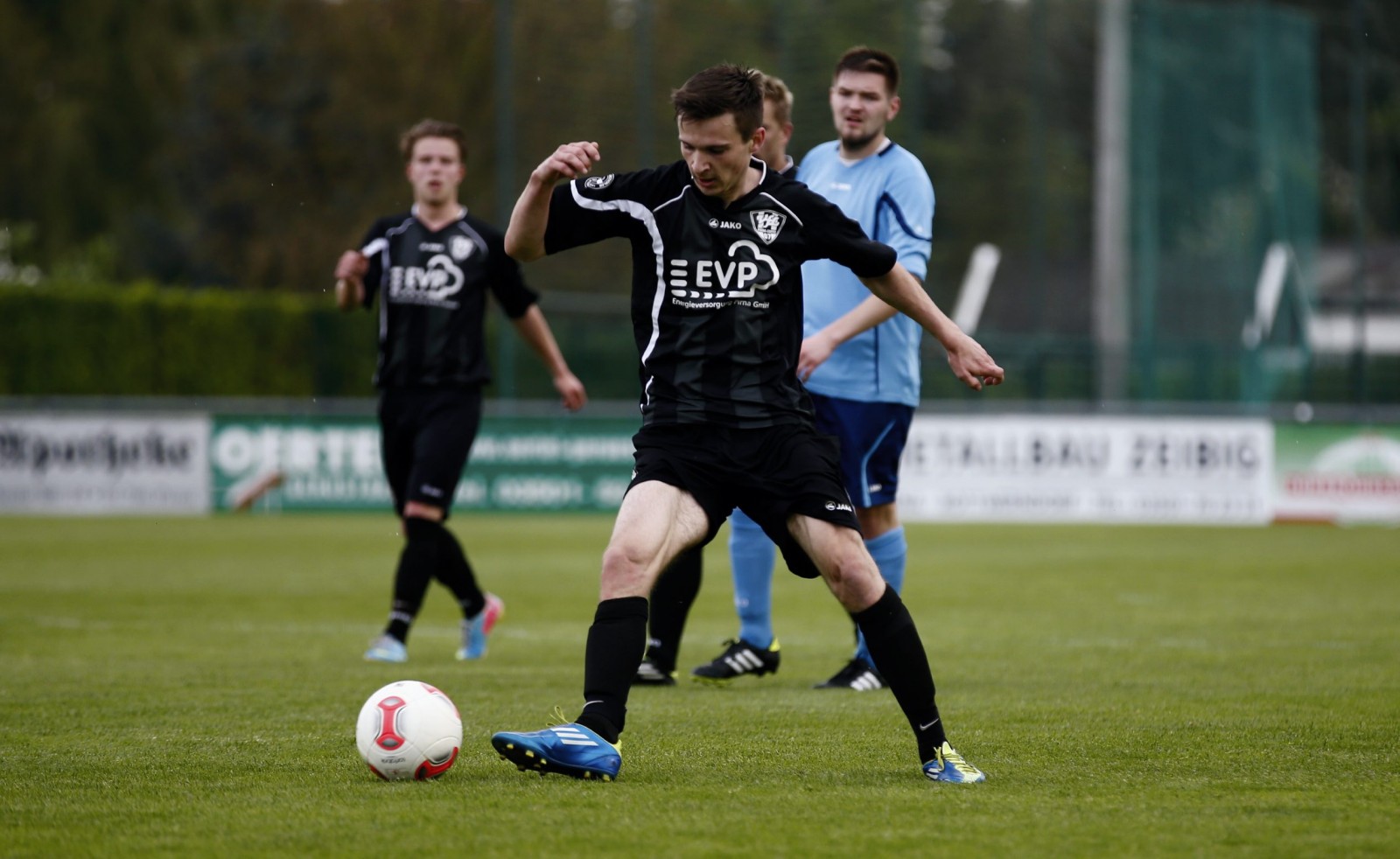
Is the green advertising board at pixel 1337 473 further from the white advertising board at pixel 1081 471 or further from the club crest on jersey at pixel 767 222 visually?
the club crest on jersey at pixel 767 222

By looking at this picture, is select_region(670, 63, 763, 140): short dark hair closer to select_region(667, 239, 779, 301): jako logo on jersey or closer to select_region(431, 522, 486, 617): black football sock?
select_region(667, 239, 779, 301): jako logo on jersey

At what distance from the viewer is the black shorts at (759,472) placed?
5.05 m

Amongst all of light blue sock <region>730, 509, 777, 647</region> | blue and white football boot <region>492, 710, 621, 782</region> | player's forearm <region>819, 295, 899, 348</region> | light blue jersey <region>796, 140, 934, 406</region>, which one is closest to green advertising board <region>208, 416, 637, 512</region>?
light blue sock <region>730, 509, 777, 647</region>

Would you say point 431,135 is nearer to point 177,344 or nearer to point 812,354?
point 812,354

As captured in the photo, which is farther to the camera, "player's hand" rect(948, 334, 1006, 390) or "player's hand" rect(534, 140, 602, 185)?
"player's hand" rect(948, 334, 1006, 390)

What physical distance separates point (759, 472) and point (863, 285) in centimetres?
236

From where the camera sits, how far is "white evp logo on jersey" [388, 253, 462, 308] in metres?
8.64

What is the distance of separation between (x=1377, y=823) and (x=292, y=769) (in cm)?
291

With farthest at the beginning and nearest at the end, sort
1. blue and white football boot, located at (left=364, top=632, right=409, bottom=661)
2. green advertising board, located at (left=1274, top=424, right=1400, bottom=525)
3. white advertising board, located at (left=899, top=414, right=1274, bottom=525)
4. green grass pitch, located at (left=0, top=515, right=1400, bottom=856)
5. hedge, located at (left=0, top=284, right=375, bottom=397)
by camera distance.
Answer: hedge, located at (left=0, top=284, right=375, bottom=397) → white advertising board, located at (left=899, top=414, right=1274, bottom=525) → green advertising board, located at (left=1274, top=424, right=1400, bottom=525) → blue and white football boot, located at (left=364, top=632, right=409, bottom=661) → green grass pitch, located at (left=0, top=515, right=1400, bottom=856)

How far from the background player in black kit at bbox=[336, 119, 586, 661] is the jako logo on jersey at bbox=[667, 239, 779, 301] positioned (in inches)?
133

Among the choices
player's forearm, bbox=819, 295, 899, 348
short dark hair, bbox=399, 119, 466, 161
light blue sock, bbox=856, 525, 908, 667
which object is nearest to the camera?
player's forearm, bbox=819, 295, 899, 348

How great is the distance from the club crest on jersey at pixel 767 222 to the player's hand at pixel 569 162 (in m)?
0.51

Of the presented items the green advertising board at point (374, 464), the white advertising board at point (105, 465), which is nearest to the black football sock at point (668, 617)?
the green advertising board at point (374, 464)

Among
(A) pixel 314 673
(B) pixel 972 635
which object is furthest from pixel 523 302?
(B) pixel 972 635
